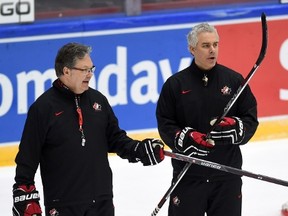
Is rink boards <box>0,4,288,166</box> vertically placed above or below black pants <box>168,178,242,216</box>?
above

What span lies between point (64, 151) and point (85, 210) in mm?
280

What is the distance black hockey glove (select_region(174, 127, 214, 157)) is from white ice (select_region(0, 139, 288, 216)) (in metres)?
1.29

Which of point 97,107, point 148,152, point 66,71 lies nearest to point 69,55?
point 66,71

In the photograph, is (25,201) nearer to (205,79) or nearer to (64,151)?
(64,151)

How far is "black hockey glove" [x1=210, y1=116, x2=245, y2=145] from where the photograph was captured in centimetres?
445

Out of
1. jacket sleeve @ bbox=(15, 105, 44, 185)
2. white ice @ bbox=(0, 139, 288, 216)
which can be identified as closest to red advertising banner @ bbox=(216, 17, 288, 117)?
white ice @ bbox=(0, 139, 288, 216)

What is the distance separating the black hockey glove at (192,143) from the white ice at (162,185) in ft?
4.24

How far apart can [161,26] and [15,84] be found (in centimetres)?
117

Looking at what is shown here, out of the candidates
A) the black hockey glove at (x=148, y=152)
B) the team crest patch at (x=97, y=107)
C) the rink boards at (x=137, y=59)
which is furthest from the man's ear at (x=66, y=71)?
the rink boards at (x=137, y=59)

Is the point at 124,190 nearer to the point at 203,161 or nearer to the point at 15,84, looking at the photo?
the point at 15,84

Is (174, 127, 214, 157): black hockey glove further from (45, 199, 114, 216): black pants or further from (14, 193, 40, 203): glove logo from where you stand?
(14, 193, 40, 203): glove logo

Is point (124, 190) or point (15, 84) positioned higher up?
point (15, 84)

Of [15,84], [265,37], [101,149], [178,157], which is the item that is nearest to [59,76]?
[101,149]

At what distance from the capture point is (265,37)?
472 centimetres
